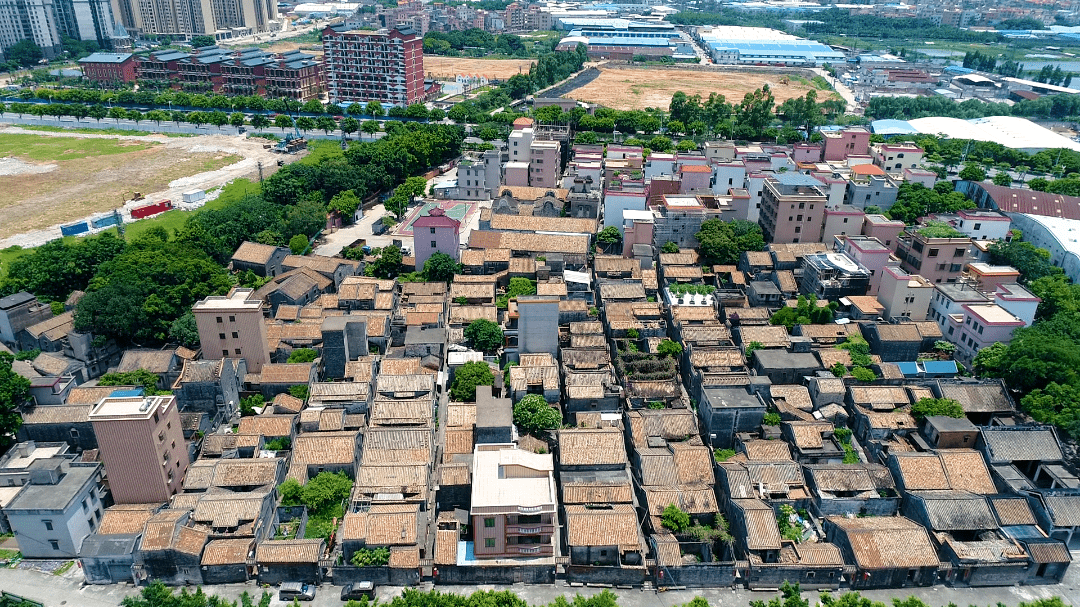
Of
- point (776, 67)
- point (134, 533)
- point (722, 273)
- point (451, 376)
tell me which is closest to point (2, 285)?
A: point (134, 533)

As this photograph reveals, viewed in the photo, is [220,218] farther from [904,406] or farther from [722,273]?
[904,406]

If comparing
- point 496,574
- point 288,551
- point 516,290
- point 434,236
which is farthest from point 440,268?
point 496,574

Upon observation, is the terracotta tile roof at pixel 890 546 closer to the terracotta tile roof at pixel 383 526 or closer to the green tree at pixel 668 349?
the green tree at pixel 668 349

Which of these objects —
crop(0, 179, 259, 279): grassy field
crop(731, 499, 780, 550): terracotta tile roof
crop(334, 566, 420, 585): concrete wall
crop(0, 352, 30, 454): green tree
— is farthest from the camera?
crop(0, 179, 259, 279): grassy field

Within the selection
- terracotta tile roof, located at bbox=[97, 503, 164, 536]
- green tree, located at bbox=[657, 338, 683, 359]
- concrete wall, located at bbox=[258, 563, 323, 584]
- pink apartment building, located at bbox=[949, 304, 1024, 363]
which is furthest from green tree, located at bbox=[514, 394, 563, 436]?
pink apartment building, located at bbox=[949, 304, 1024, 363]

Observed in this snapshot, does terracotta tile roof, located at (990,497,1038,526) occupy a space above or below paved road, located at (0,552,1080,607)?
above

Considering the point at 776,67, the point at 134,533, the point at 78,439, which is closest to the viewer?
the point at 134,533

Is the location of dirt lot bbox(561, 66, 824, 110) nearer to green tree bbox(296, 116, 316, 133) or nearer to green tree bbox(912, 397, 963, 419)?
green tree bbox(296, 116, 316, 133)
